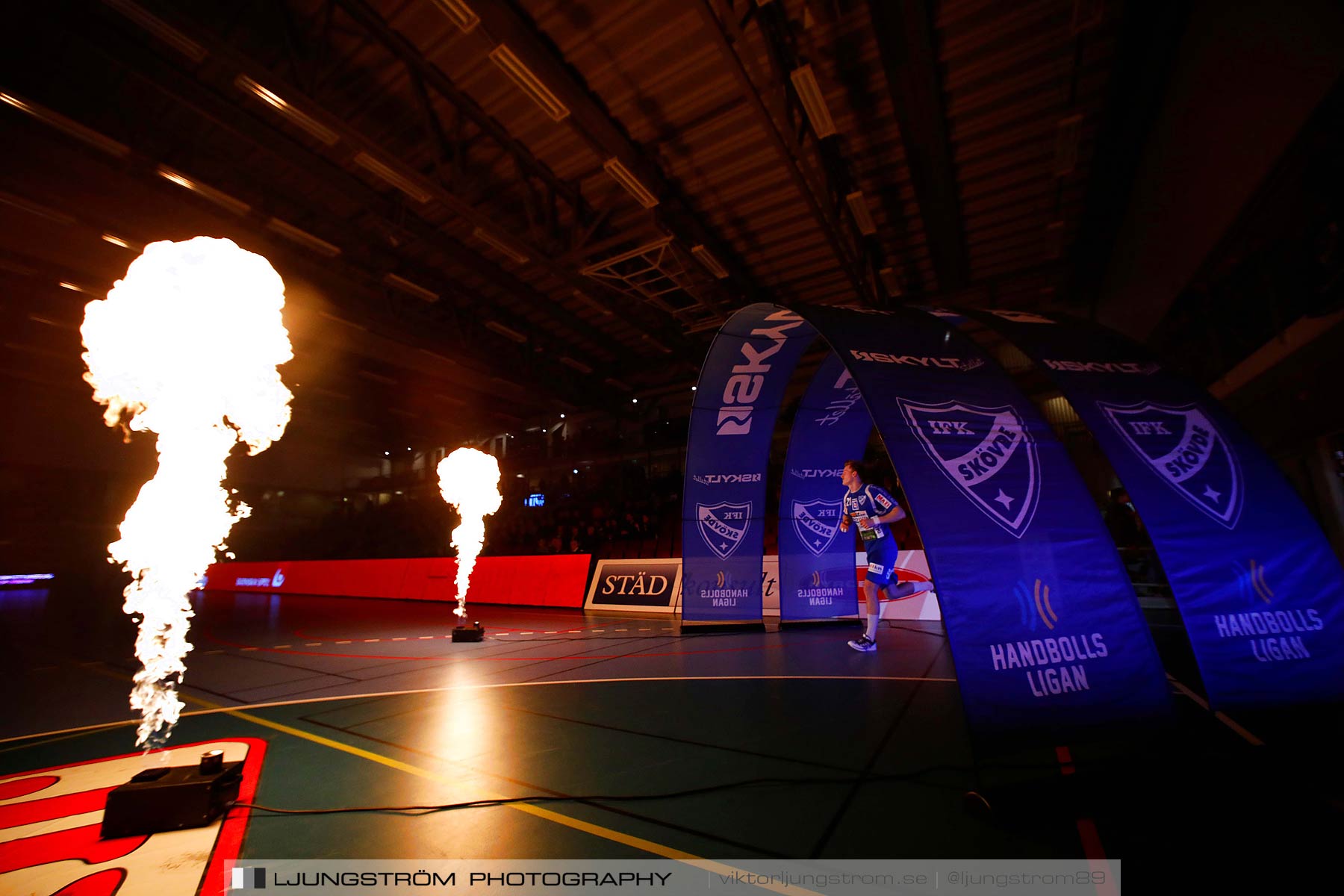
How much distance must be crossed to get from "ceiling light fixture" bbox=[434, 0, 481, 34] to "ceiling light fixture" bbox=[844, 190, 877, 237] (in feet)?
20.8

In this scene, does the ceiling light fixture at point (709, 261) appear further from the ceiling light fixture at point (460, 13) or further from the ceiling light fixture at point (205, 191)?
the ceiling light fixture at point (205, 191)

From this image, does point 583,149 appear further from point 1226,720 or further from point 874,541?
point 1226,720

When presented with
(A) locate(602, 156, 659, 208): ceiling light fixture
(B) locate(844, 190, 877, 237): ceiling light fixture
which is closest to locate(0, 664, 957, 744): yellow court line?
(A) locate(602, 156, 659, 208): ceiling light fixture

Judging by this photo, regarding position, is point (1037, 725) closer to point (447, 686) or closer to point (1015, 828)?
point (1015, 828)

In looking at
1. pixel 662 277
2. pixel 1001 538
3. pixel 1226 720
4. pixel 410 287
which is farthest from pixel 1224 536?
pixel 410 287

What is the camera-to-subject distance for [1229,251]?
7.73 metres

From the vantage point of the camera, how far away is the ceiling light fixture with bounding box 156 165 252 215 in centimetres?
875

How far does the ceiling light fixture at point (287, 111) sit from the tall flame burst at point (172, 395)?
216 inches

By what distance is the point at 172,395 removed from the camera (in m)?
3.20

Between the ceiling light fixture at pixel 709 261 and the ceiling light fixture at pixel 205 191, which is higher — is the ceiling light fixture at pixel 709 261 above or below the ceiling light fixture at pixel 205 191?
above

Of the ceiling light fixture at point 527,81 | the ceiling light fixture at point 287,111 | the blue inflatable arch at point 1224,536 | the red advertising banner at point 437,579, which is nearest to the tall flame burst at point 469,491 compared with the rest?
the ceiling light fixture at point 287,111

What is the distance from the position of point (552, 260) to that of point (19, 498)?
29175 mm

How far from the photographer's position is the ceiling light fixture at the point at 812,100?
699cm

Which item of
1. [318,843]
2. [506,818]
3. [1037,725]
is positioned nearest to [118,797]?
[318,843]
